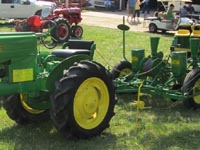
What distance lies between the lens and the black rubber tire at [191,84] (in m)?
6.73

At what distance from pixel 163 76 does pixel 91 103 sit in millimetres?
2225

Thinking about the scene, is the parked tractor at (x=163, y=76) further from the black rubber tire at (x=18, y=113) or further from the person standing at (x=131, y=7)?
the person standing at (x=131, y=7)

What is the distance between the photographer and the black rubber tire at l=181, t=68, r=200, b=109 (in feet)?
22.1

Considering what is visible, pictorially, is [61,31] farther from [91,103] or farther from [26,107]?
[91,103]

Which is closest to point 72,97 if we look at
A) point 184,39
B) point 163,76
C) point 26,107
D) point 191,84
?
point 26,107

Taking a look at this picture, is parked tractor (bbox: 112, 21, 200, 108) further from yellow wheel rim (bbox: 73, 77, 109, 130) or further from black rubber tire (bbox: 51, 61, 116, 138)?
black rubber tire (bbox: 51, 61, 116, 138)

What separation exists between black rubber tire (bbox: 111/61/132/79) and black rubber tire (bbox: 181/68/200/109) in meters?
1.31

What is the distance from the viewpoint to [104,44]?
1498 centimetres

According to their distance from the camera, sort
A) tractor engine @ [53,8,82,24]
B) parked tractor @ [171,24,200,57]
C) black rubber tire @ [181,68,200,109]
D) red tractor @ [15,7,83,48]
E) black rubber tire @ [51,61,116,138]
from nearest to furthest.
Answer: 1. black rubber tire @ [51,61,116,138]
2. black rubber tire @ [181,68,200,109]
3. parked tractor @ [171,24,200,57]
4. red tractor @ [15,7,83,48]
5. tractor engine @ [53,8,82,24]

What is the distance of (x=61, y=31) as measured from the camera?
50.2ft

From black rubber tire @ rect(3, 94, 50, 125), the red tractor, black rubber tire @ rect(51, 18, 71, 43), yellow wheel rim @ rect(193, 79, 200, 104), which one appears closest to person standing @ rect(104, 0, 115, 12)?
the red tractor

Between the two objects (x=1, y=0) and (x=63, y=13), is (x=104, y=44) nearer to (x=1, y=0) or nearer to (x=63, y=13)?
(x=63, y=13)

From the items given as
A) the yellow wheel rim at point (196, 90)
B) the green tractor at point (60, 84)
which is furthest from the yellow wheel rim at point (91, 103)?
the yellow wheel rim at point (196, 90)

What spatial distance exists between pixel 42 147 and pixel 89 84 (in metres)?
0.93
